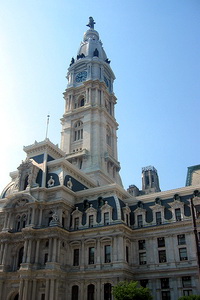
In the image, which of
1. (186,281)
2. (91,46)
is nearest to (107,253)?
(186,281)

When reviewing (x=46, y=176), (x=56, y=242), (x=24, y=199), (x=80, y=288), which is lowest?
(x=80, y=288)

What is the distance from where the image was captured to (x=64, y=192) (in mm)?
57500

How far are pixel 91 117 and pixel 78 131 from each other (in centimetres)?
519

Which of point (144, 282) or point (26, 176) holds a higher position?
point (26, 176)

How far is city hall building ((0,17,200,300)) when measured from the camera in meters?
48.5

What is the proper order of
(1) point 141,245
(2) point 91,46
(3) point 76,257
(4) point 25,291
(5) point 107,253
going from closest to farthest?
1. (4) point 25,291
2. (5) point 107,253
3. (1) point 141,245
4. (3) point 76,257
5. (2) point 91,46

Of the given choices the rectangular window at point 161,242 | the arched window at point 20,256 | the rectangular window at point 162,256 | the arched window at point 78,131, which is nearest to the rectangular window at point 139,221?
the rectangular window at point 161,242

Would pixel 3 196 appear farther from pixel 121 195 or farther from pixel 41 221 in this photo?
pixel 121 195

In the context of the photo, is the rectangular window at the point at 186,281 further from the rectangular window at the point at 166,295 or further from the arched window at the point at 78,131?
the arched window at the point at 78,131

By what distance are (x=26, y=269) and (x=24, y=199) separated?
13.0m

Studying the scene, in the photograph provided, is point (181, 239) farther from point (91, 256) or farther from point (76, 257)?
point (76, 257)

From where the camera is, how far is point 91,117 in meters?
83.8

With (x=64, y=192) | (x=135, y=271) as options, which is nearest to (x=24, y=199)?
(x=64, y=192)

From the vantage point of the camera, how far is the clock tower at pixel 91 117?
78.0 meters
